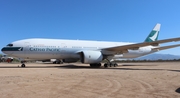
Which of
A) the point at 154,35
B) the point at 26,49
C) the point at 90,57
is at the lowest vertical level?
the point at 90,57

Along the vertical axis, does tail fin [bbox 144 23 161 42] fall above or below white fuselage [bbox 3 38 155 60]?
above

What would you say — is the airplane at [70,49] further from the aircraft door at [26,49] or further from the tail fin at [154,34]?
the tail fin at [154,34]

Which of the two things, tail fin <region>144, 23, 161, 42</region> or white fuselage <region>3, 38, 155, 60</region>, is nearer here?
white fuselage <region>3, 38, 155, 60</region>

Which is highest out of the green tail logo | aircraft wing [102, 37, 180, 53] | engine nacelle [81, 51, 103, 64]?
the green tail logo

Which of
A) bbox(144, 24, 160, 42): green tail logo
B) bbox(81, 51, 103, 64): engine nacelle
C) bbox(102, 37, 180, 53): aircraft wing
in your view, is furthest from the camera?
bbox(144, 24, 160, 42): green tail logo

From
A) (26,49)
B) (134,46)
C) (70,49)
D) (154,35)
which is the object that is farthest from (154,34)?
(26,49)

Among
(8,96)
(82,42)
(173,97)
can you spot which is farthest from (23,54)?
(173,97)

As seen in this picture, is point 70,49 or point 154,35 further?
point 154,35

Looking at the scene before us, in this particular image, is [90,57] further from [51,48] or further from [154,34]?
[154,34]

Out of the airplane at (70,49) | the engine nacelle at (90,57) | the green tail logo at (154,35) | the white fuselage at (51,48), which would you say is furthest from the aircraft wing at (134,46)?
the green tail logo at (154,35)

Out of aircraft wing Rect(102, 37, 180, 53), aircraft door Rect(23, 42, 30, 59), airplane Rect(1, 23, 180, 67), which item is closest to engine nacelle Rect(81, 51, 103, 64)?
airplane Rect(1, 23, 180, 67)

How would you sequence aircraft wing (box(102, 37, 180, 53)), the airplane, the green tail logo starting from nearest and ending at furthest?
aircraft wing (box(102, 37, 180, 53)) → the airplane → the green tail logo

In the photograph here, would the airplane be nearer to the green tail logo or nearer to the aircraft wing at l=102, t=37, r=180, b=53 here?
the aircraft wing at l=102, t=37, r=180, b=53

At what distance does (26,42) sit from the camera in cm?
2109
